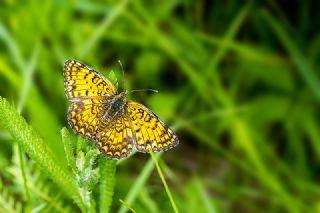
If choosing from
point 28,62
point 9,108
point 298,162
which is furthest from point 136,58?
point 9,108

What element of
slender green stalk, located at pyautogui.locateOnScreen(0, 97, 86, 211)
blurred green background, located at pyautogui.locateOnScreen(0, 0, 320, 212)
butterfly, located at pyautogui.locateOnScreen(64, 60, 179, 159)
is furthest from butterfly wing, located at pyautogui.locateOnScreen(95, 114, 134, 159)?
blurred green background, located at pyautogui.locateOnScreen(0, 0, 320, 212)

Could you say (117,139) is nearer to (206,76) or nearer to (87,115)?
(87,115)

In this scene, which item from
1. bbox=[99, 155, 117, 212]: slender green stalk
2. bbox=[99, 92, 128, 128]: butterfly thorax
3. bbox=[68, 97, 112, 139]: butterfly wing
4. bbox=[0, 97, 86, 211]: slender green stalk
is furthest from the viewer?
bbox=[99, 92, 128, 128]: butterfly thorax

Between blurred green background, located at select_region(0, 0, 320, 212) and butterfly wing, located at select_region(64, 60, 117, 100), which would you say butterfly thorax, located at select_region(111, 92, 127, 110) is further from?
blurred green background, located at select_region(0, 0, 320, 212)

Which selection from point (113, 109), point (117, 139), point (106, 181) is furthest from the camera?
point (113, 109)

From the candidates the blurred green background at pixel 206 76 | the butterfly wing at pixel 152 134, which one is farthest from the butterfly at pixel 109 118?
the blurred green background at pixel 206 76

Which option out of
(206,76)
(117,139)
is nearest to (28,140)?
(117,139)

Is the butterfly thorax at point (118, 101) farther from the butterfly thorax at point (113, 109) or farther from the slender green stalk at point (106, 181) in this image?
the slender green stalk at point (106, 181)

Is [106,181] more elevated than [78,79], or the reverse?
[78,79]
